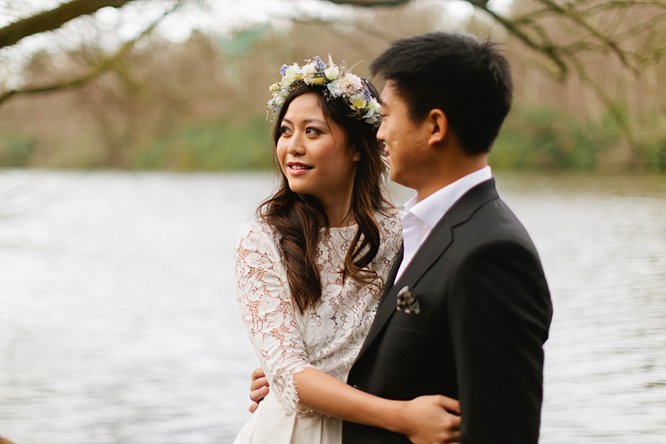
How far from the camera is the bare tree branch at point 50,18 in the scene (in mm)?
4516

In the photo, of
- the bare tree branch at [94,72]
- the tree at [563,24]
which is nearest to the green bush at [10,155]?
the bare tree branch at [94,72]

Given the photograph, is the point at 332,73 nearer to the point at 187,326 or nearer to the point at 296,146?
the point at 296,146

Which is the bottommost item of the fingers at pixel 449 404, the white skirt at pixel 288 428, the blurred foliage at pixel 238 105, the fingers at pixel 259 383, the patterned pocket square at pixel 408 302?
the white skirt at pixel 288 428

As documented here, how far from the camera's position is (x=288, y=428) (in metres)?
2.30

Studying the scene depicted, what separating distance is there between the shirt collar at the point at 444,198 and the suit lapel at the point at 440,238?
13 millimetres

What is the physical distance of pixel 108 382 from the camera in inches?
346

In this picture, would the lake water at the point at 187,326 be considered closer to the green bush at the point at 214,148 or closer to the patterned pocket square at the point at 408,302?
the patterned pocket square at the point at 408,302

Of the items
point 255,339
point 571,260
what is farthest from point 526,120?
point 255,339

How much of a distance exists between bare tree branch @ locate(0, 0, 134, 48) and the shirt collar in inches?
119

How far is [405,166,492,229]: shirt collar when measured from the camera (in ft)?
5.94

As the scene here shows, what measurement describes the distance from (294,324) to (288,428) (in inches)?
10.2

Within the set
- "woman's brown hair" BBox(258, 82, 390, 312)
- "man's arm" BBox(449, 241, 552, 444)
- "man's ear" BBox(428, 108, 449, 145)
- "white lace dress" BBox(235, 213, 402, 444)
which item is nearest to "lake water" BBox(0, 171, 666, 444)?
"woman's brown hair" BBox(258, 82, 390, 312)

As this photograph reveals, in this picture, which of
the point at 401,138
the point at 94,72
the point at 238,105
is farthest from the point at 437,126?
the point at 238,105

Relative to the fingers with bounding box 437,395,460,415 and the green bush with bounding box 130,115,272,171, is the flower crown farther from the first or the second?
the green bush with bounding box 130,115,272,171
